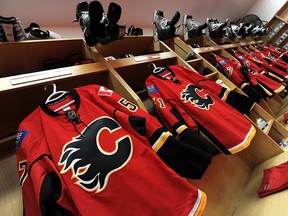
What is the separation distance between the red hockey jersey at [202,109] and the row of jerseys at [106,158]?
0.01m

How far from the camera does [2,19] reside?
812 millimetres

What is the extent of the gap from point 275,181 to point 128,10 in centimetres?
192

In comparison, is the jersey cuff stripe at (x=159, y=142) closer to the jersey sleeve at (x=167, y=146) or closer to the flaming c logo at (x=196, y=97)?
the jersey sleeve at (x=167, y=146)

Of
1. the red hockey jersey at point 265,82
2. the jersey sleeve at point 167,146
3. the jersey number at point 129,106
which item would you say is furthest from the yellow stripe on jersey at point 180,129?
the red hockey jersey at point 265,82

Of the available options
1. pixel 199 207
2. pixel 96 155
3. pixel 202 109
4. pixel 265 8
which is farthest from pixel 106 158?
pixel 265 8

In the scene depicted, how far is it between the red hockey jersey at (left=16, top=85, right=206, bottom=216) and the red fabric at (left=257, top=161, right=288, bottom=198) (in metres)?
0.65

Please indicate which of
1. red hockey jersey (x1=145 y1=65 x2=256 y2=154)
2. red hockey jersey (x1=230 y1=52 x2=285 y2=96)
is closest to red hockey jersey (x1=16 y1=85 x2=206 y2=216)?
red hockey jersey (x1=145 y1=65 x2=256 y2=154)

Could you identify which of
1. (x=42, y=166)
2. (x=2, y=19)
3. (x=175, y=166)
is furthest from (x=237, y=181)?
(x=2, y=19)

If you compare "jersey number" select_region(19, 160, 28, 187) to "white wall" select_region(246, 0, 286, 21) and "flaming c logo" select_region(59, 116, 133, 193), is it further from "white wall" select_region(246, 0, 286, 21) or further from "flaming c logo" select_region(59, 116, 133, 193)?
"white wall" select_region(246, 0, 286, 21)

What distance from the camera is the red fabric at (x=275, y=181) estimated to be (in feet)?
3.20

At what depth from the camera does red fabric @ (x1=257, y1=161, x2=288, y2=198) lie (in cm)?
97

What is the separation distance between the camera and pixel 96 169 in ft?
2.07

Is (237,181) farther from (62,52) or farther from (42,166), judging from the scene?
(62,52)

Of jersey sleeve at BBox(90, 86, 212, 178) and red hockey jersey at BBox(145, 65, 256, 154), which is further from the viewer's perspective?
red hockey jersey at BBox(145, 65, 256, 154)
